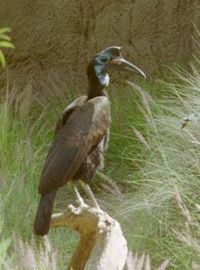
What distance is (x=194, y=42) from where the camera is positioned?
22.4ft

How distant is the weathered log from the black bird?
5.0 inches

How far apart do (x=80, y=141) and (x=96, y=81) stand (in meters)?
0.43

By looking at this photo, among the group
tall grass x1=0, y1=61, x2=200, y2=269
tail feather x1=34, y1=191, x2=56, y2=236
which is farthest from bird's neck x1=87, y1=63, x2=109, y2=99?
tail feather x1=34, y1=191, x2=56, y2=236

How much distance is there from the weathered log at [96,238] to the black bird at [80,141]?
5.0 inches

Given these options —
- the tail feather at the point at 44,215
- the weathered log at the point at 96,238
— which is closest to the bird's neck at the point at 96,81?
the weathered log at the point at 96,238

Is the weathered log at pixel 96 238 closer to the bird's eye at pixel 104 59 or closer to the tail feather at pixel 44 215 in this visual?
the tail feather at pixel 44 215

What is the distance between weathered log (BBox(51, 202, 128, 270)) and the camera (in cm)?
351

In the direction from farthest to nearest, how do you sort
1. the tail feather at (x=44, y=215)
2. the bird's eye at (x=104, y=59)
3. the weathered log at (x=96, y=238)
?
the bird's eye at (x=104, y=59) → the tail feather at (x=44, y=215) → the weathered log at (x=96, y=238)

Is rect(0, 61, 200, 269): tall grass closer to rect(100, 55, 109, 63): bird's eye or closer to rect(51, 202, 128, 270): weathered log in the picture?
rect(51, 202, 128, 270): weathered log

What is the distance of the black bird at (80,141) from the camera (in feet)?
12.7

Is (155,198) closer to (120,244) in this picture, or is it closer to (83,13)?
(120,244)

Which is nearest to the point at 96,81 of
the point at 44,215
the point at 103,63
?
the point at 103,63

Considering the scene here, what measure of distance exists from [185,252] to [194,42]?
2.58 metres

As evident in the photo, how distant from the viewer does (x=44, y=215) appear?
3854mm
